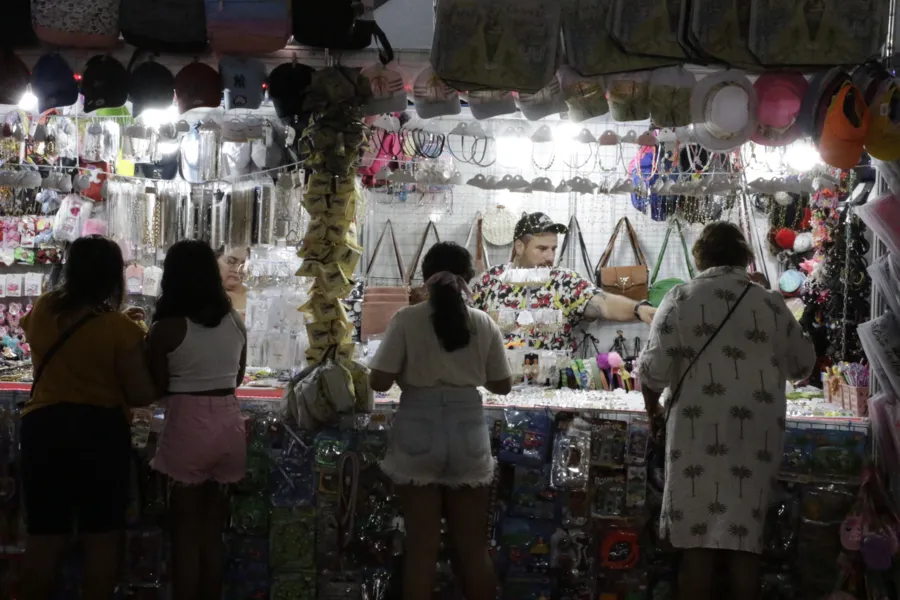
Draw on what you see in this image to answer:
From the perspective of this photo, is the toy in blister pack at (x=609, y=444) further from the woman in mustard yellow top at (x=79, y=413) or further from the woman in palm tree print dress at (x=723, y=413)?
the woman in mustard yellow top at (x=79, y=413)

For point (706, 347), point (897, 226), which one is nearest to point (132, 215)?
point (706, 347)

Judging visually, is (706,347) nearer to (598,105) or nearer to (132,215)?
(598,105)

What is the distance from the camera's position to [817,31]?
3490mm

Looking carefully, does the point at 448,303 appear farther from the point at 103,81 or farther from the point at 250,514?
the point at 103,81

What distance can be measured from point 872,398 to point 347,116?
2549 millimetres

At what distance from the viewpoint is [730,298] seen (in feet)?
10.7

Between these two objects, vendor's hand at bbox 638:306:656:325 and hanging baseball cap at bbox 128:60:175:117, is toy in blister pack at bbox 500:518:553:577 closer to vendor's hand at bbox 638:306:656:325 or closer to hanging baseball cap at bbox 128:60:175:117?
vendor's hand at bbox 638:306:656:325

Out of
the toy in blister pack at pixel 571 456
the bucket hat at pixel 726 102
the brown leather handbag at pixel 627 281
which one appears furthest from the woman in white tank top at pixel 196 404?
the brown leather handbag at pixel 627 281

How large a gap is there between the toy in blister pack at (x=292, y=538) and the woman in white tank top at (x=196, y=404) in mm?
368

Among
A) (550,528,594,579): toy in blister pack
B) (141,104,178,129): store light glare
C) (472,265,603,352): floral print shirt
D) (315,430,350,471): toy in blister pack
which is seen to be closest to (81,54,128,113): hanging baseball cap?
(141,104,178,129): store light glare

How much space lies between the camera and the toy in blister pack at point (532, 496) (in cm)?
372

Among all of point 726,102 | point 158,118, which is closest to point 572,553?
point 726,102

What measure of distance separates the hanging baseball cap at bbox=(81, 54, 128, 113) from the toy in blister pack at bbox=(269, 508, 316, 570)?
193cm

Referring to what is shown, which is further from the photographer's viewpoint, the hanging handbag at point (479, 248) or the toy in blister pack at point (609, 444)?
the hanging handbag at point (479, 248)
